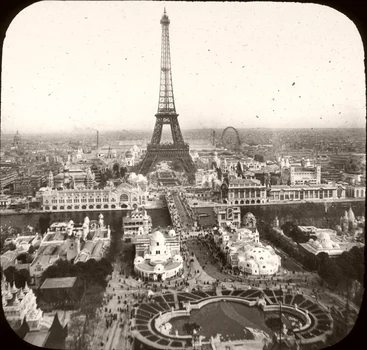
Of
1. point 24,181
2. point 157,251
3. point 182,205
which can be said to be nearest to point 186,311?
point 157,251

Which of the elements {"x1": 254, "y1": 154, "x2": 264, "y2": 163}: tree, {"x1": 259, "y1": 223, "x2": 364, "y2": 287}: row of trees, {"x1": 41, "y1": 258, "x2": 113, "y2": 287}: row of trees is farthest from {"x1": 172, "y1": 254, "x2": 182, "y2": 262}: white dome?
{"x1": 254, "y1": 154, "x2": 264, "y2": 163}: tree

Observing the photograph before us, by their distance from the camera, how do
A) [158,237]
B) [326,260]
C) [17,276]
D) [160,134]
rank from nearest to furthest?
1. [17,276]
2. [326,260]
3. [158,237]
4. [160,134]

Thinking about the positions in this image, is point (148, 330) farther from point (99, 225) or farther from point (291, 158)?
point (291, 158)

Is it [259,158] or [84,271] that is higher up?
[259,158]

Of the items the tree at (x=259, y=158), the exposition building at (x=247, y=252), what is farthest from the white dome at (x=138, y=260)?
the tree at (x=259, y=158)

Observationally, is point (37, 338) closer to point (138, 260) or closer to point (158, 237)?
point (138, 260)

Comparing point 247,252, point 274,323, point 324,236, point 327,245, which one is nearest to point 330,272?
point 327,245

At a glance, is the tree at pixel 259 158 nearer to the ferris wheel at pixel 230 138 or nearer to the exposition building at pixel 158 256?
the ferris wheel at pixel 230 138
